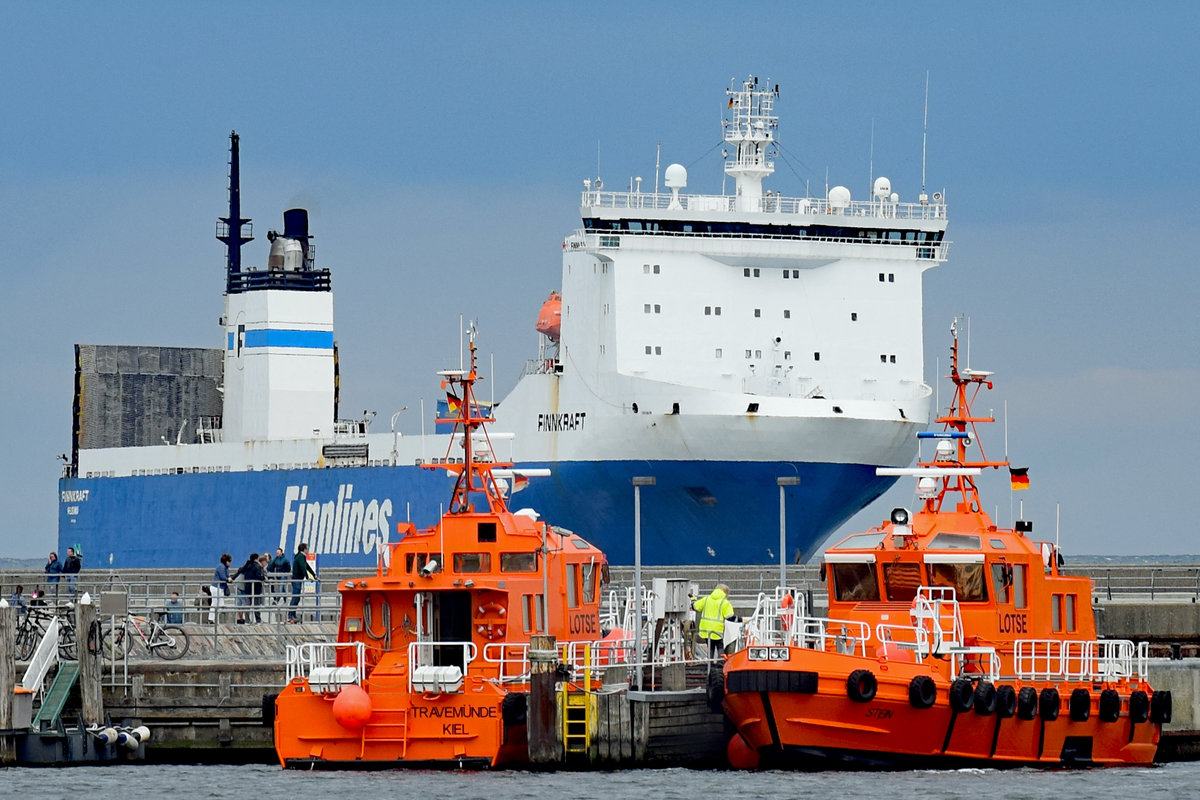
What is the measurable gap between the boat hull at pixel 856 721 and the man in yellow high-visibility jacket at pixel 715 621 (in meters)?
2.13

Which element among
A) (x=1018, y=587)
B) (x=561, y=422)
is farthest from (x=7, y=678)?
(x=561, y=422)

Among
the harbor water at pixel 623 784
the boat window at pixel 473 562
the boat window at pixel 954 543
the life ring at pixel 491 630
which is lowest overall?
the harbor water at pixel 623 784

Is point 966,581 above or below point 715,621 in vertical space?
above

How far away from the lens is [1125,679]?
25.5 metres

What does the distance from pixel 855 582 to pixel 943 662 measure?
2.00 m

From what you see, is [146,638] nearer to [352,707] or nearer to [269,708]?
[269,708]

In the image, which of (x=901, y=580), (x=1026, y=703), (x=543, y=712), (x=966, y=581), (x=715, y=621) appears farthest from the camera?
(x=715, y=621)

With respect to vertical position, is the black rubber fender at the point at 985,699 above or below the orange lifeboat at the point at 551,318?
below

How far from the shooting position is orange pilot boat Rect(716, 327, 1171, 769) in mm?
23641

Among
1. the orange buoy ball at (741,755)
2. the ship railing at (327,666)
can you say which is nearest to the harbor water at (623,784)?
the orange buoy ball at (741,755)

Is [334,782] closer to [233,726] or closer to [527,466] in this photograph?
[233,726]

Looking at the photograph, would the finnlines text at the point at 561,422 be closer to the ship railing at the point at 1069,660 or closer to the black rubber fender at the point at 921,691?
the ship railing at the point at 1069,660

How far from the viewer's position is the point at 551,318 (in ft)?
176

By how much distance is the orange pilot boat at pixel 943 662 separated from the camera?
2364 centimetres
